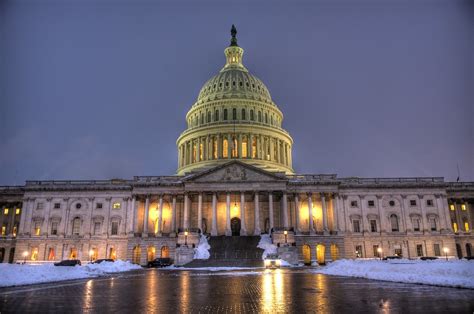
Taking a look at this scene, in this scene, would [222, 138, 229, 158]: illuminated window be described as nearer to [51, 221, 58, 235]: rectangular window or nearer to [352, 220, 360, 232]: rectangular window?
[352, 220, 360, 232]: rectangular window

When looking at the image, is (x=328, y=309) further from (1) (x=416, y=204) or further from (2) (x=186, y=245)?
(1) (x=416, y=204)

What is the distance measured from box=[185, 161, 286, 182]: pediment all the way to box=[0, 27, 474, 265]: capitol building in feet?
0.62

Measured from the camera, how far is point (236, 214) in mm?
75438

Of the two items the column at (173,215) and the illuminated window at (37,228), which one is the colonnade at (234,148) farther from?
the illuminated window at (37,228)

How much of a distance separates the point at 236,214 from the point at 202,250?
1853cm

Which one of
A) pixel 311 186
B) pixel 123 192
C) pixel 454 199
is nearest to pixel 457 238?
pixel 454 199

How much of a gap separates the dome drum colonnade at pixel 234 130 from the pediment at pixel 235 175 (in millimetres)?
15770

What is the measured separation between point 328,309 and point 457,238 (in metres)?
76.8

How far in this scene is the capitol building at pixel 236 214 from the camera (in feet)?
232

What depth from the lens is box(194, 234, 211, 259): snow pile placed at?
56.0 m

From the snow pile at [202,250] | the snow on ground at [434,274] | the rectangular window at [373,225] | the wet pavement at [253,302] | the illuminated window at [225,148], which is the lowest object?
the wet pavement at [253,302]

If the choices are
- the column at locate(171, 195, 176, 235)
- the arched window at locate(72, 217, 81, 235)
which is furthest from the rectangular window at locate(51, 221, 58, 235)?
the column at locate(171, 195, 176, 235)

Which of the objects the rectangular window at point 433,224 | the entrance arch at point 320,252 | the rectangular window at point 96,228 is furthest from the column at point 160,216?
the rectangular window at point 433,224

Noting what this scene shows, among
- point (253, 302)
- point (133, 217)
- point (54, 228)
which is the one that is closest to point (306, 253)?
point (133, 217)
